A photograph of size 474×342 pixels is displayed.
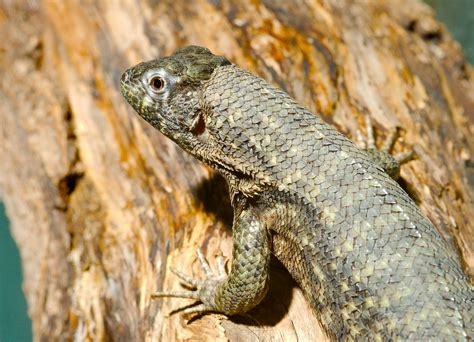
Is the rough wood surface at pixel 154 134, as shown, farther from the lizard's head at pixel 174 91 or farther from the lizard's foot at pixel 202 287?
the lizard's head at pixel 174 91

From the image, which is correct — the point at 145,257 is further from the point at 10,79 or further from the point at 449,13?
the point at 449,13

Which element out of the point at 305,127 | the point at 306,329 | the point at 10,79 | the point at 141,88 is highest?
the point at 305,127

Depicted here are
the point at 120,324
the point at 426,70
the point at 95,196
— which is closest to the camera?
the point at 120,324

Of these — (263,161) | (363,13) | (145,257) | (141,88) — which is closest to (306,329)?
(263,161)

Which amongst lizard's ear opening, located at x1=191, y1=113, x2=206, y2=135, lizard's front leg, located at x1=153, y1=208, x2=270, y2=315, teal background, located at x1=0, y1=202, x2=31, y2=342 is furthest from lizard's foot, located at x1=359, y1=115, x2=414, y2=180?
teal background, located at x1=0, y1=202, x2=31, y2=342

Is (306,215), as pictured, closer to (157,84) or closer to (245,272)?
(245,272)

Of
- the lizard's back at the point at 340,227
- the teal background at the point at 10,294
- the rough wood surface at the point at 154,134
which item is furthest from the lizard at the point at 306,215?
the teal background at the point at 10,294

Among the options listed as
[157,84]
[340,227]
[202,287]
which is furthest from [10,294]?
[340,227]
